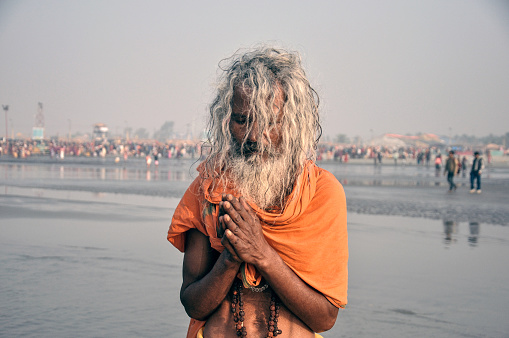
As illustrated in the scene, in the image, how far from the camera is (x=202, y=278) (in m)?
1.95

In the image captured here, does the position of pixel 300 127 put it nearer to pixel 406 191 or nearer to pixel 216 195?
pixel 216 195

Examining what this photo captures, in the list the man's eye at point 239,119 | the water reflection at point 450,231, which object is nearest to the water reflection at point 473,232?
the water reflection at point 450,231

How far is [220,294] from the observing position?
6.22ft

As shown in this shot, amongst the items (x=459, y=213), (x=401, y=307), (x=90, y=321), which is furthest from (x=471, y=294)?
(x=459, y=213)

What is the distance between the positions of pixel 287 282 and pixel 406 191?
74.6 feet

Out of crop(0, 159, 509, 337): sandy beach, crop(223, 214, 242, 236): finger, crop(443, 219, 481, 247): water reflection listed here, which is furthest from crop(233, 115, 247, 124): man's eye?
crop(443, 219, 481, 247): water reflection

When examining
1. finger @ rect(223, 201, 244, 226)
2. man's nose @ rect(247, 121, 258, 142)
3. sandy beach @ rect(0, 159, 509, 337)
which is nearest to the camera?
finger @ rect(223, 201, 244, 226)

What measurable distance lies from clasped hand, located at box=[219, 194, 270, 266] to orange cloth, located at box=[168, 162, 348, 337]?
9cm

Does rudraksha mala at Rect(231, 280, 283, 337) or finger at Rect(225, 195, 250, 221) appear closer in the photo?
finger at Rect(225, 195, 250, 221)

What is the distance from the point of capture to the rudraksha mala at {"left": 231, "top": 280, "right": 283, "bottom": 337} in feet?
6.38

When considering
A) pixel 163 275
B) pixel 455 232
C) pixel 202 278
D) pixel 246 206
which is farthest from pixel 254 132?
pixel 455 232

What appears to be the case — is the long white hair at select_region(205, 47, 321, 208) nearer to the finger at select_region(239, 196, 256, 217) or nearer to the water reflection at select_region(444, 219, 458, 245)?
the finger at select_region(239, 196, 256, 217)

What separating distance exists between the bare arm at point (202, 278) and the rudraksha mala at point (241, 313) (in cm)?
7

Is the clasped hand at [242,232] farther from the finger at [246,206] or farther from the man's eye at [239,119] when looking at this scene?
the man's eye at [239,119]
